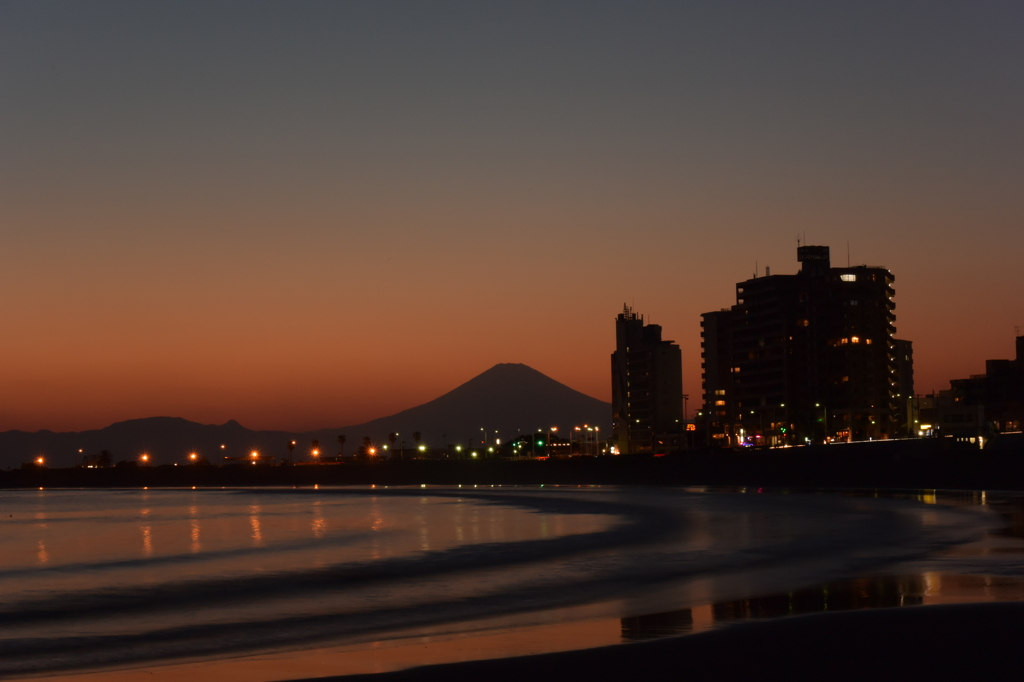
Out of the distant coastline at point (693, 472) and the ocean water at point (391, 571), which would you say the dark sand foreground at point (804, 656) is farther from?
the distant coastline at point (693, 472)

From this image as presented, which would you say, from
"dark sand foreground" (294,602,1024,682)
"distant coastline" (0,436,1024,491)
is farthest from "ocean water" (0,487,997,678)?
"distant coastline" (0,436,1024,491)

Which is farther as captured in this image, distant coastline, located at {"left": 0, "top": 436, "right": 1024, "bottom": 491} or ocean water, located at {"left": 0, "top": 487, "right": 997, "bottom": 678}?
distant coastline, located at {"left": 0, "top": 436, "right": 1024, "bottom": 491}

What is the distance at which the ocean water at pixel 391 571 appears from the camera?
16.4m

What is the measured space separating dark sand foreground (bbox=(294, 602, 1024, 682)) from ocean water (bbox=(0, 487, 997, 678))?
365 centimetres

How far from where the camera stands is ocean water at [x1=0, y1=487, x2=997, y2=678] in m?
16.4

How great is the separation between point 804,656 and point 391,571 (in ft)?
51.4

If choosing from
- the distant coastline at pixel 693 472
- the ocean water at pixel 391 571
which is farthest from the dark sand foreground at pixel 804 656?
→ the distant coastline at pixel 693 472

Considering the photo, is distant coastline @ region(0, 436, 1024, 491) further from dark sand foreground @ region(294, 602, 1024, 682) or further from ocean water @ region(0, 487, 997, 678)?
dark sand foreground @ region(294, 602, 1024, 682)

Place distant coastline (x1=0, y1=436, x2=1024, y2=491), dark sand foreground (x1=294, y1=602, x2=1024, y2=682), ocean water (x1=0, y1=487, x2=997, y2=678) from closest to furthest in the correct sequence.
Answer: dark sand foreground (x1=294, y1=602, x2=1024, y2=682), ocean water (x1=0, y1=487, x2=997, y2=678), distant coastline (x1=0, y1=436, x2=1024, y2=491)

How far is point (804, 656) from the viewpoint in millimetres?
11758

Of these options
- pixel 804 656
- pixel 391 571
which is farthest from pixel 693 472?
pixel 804 656

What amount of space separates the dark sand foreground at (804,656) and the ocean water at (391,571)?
3646 mm

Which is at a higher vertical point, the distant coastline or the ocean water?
the ocean water

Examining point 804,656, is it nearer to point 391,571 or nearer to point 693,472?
point 391,571
